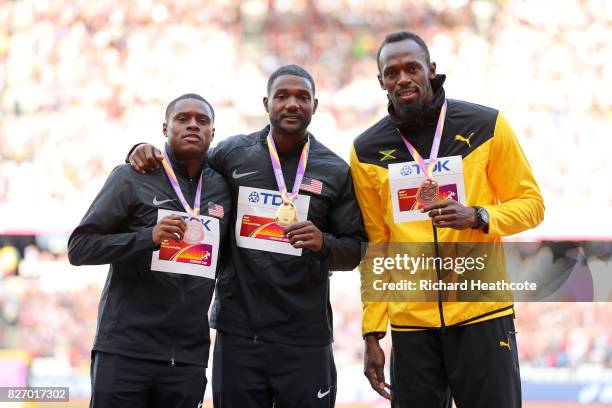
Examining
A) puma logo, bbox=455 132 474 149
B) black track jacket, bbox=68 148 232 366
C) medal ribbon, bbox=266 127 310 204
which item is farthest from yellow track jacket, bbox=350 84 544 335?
black track jacket, bbox=68 148 232 366

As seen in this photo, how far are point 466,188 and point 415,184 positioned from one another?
20 cm

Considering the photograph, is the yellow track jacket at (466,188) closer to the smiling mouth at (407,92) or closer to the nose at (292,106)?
the smiling mouth at (407,92)

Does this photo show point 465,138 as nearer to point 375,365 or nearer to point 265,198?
point 265,198

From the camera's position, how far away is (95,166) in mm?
10289

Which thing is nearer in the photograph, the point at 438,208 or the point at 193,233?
the point at 438,208

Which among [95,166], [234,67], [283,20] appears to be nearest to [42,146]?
[95,166]

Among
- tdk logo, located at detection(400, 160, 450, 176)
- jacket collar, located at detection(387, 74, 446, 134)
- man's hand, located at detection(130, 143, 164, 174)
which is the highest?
jacket collar, located at detection(387, 74, 446, 134)

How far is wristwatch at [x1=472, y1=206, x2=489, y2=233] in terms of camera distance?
9.86 feet

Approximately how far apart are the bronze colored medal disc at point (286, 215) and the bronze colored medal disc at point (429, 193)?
0.55m

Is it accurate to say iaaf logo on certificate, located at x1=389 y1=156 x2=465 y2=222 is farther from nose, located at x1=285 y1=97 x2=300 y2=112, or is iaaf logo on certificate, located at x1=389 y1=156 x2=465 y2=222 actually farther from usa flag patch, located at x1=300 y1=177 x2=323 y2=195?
nose, located at x1=285 y1=97 x2=300 y2=112

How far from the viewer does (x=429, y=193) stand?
3.18 meters

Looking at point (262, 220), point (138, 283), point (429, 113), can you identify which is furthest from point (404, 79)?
point (138, 283)

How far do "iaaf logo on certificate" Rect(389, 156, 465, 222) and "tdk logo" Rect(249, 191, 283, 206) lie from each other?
1.64 ft

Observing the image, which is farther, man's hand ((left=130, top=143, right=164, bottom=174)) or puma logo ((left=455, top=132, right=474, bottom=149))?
man's hand ((left=130, top=143, right=164, bottom=174))
